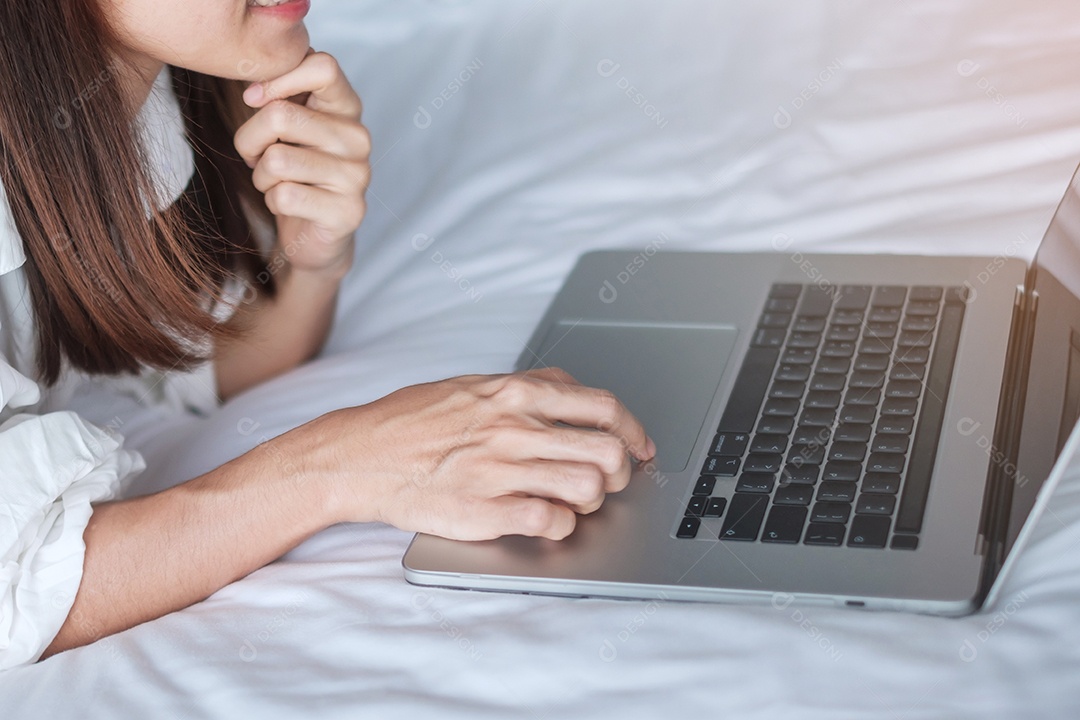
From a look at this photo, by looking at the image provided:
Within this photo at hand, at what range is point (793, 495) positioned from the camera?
2.42 ft

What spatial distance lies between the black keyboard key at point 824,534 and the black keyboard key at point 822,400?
15 centimetres

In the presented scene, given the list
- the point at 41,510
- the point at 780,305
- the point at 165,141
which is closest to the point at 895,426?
the point at 780,305

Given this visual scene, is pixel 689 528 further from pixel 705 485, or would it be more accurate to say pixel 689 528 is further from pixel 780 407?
pixel 780 407

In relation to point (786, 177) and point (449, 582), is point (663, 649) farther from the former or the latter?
point (786, 177)

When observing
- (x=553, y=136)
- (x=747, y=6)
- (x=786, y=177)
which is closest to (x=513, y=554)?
(x=786, y=177)

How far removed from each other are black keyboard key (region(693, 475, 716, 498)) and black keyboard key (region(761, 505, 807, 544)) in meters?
0.05

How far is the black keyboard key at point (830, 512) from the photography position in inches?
28.0

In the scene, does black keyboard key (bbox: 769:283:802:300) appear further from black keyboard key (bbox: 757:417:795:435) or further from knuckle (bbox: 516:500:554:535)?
knuckle (bbox: 516:500:554:535)

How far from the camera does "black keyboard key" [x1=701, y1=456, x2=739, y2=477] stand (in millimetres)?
777

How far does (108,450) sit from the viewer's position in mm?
844

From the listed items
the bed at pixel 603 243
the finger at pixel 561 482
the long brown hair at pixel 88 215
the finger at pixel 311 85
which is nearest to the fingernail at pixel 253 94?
the finger at pixel 311 85

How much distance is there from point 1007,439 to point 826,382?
0.46 feet

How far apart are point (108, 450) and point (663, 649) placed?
44 centimetres

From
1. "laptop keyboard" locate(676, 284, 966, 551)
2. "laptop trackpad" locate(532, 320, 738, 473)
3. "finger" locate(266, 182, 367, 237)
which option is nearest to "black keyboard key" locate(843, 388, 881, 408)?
"laptop keyboard" locate(676, 284, 966, 551)
